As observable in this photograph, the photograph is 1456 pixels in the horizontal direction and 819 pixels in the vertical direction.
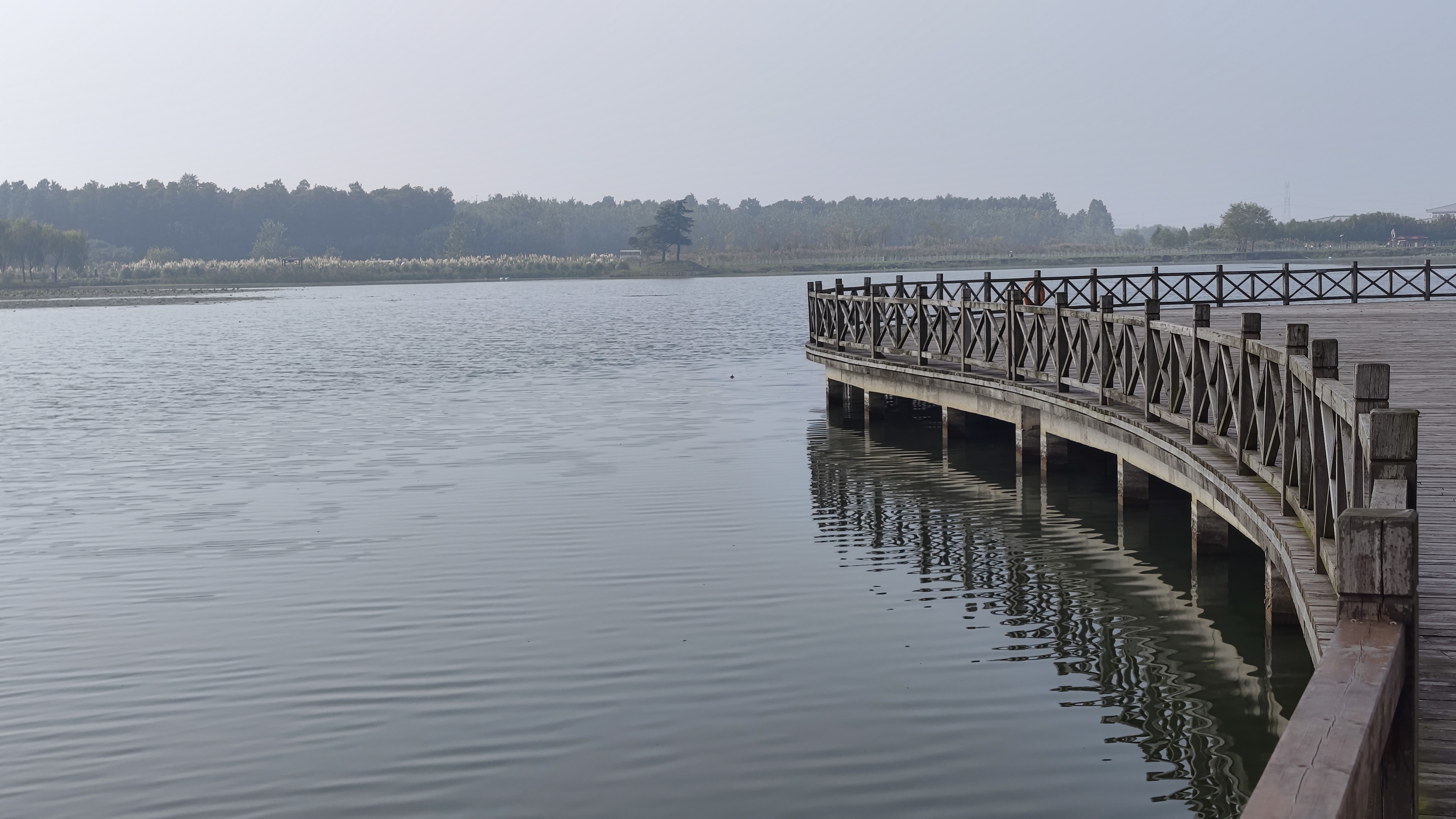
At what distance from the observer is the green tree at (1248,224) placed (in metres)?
134

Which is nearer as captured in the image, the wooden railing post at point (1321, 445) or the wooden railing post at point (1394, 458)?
the wooden railing post at point (1394, 458)

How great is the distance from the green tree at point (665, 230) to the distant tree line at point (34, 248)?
53285mm

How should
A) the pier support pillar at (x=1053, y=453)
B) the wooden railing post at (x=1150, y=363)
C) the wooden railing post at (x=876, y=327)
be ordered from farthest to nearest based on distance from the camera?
the wooden railing post at (x=876, y=327)
the pier support pillar at (x=1053, y=453)
the wooden railing post at (x=1150, y=363)

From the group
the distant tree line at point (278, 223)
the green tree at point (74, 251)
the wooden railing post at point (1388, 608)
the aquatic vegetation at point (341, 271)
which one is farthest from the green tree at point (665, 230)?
the wooden railing post at point (1388, 608)

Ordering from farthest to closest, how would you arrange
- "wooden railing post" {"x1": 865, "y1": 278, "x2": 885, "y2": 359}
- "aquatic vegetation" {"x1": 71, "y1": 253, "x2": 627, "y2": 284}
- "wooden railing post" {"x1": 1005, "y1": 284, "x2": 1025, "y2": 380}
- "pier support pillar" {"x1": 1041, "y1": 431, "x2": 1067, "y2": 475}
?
"aquatic vegetation" {"x1": 71, "y1": 253, "x2": 627, "y2": 284} < "wooden railing post" {"x1": 865, "y1": 278, "x2": 885, "y2": 359} < "wooden railing post" {"x1": 1005, "y1": 284, "x2": 1025, "y2": 380} < "pier support pillar" {"x1": 1041, "y1": 431, "x2": 1067, "y2": 475}

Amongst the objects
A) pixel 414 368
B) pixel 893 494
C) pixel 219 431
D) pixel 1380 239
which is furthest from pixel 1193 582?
pixel 1380 239

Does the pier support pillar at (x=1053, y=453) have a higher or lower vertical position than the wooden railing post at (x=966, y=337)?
lower

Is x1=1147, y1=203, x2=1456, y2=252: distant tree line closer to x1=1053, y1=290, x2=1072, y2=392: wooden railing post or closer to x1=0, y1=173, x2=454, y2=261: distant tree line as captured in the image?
x1=0, y1=173, x2=454, y2=261: distant tree line

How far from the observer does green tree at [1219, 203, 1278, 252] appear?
133500mm

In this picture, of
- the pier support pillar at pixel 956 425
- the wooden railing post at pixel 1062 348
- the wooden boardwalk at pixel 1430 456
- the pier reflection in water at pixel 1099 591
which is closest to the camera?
the wooden boardwalk at pixel 1430 456

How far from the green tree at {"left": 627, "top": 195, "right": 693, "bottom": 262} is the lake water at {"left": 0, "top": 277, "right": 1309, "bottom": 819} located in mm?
119032

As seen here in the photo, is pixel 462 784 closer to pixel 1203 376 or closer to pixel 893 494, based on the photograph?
pixel 1203 376

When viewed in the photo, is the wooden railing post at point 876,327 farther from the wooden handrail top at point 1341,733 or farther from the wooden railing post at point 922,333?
the wooden handrail top at point 1341,733

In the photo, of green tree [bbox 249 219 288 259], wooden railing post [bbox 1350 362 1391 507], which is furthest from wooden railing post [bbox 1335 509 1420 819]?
green tree [bbox 249 219 288 259]
